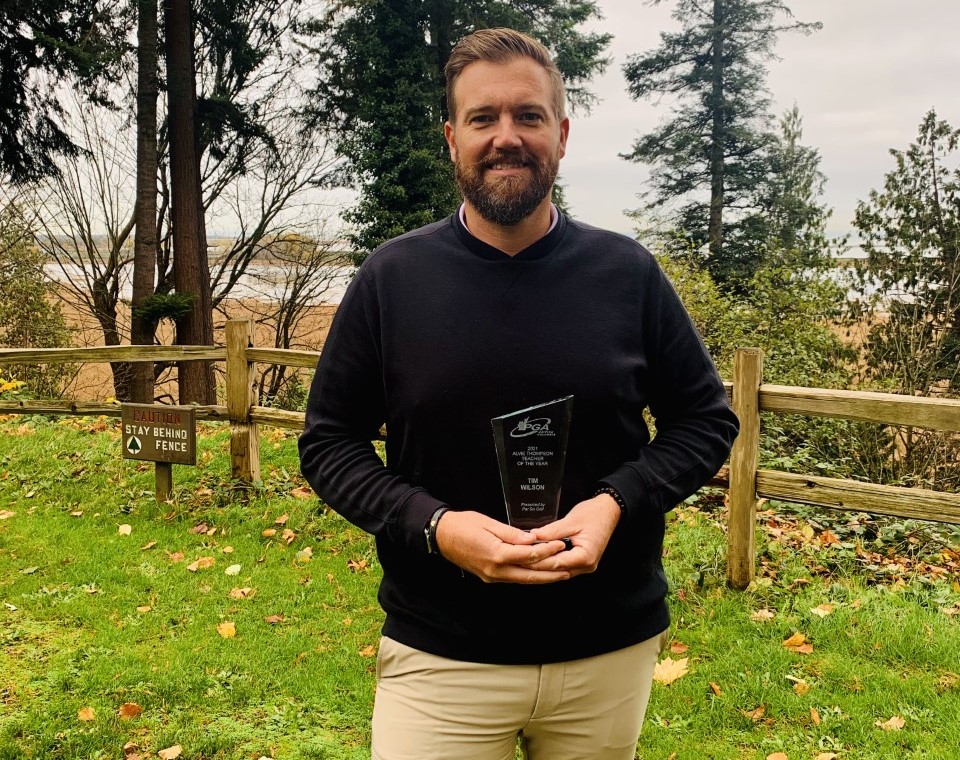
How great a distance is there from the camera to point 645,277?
178 cm

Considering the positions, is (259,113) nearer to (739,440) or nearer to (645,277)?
(739,440)

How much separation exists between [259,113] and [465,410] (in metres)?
16.3

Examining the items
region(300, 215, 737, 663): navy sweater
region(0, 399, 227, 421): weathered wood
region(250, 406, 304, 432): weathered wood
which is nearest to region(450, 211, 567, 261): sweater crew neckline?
region(300, 215, 737, 663): navy sweater

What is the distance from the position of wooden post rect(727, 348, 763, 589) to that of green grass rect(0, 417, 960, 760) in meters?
0.18

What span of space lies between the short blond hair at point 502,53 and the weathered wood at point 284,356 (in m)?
4.66

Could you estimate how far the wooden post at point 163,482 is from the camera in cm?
650

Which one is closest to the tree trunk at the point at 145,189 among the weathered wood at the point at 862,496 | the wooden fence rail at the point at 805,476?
the wooden fence rail at the point at 805,476

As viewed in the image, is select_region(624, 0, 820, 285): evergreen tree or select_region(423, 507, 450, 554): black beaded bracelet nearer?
select_region(423, 507, 450, 554): black beaded bracelet

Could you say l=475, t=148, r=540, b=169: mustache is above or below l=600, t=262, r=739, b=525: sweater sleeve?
above

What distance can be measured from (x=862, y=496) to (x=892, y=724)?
1.33 metres

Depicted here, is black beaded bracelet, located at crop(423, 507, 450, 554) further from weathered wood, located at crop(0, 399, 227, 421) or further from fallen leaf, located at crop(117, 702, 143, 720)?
weathered wood, located at crop(0, 399, 227, 421)

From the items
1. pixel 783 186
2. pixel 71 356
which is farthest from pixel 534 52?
pixel 783 186

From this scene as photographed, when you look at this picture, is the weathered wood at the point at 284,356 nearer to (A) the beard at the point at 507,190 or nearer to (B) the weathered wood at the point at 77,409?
(B) the weathered wood at the point at 77,409

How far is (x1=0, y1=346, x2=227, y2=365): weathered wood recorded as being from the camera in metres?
7.18
